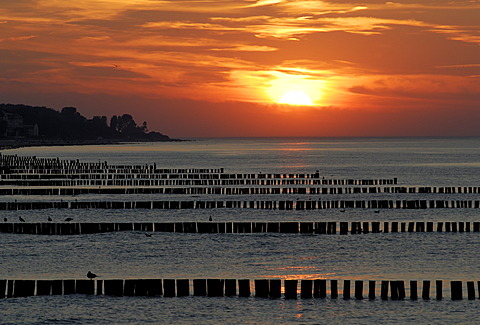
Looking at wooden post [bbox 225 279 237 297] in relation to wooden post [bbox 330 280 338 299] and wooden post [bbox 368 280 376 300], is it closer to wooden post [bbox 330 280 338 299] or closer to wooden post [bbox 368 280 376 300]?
wooden post [bbox 330 280 338 299]

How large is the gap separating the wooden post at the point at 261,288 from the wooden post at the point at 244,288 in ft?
1.59

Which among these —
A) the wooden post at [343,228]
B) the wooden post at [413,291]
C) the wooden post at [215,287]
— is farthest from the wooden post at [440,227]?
the wooden post at [215,287]

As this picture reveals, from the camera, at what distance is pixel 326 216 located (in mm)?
61438

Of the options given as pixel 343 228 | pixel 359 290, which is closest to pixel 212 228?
pixel 343 228

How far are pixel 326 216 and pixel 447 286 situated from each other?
28855 millimetres

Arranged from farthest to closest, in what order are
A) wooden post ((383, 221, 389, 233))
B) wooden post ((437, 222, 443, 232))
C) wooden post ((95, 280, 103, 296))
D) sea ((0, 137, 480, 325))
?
wooden post ((383, 221, 389, 233)), wooden post ((437, 222, 443, 232)), wooden post ((95, 280, 103, 296)), sea ((0, 137, 480, 325))

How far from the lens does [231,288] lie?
29.6 meters

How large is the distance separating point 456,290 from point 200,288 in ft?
31.8

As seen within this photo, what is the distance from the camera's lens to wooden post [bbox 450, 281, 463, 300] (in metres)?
29.9

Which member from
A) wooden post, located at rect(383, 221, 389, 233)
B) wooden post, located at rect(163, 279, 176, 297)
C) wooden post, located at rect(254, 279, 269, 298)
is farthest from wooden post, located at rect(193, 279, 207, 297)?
wooden post, located at rect(383, 221, 389, 233)

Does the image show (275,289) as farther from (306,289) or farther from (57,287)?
(57,287)

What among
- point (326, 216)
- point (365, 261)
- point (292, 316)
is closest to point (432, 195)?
point (326, 216)

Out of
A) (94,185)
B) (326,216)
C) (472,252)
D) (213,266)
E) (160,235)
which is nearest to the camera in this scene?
(213,266)

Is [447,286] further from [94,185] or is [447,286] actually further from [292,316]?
[94,185]
